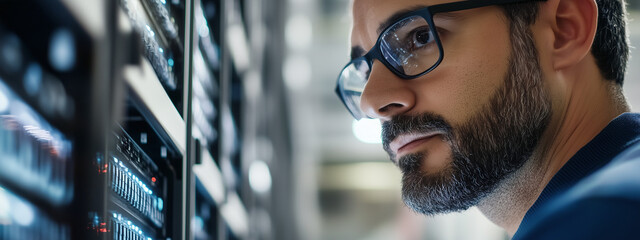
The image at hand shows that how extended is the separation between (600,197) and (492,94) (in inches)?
16.9

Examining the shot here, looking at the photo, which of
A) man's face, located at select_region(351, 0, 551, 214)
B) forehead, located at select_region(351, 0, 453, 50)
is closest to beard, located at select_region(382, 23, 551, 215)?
man's face, located at select_region(351, 0, 551, 214)

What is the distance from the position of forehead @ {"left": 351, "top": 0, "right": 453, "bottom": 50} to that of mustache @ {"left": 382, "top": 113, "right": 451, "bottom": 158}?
202mm

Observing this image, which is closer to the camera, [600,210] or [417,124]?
[600,210]

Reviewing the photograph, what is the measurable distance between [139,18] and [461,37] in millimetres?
627

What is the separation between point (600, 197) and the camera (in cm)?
75

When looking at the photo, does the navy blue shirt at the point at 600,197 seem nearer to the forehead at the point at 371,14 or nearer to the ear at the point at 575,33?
the ear at the point at 575,33

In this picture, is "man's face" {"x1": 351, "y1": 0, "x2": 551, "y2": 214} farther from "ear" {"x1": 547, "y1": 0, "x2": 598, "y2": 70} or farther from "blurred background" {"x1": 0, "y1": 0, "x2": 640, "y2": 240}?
"blurred background" {"x1": 0, "y1": 0, "x2": 640, "y2": 240}

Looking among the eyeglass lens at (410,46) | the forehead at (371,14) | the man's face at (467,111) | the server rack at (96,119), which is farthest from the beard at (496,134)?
the server rack at (96,119)

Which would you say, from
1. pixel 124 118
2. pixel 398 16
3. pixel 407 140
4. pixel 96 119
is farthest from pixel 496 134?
pixel 96 119

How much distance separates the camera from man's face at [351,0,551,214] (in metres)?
1.14

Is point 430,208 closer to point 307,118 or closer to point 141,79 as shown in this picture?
point 141,79

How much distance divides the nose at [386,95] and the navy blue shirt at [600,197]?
32 cm

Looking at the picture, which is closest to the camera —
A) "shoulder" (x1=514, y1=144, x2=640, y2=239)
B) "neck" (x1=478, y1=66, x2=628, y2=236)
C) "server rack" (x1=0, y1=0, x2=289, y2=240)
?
"server rack" (x1=0, y1=0, x2=289, y2=240)

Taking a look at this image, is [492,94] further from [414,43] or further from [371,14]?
[371,14]
